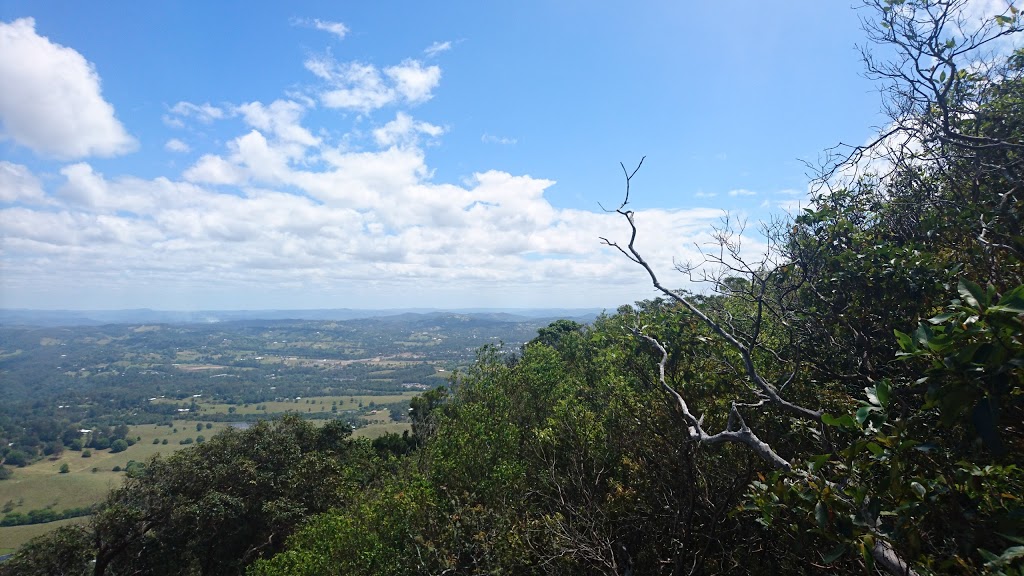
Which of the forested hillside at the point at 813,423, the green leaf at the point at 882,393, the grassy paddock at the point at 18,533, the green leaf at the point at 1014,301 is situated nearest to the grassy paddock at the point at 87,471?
the grassy paddock at the point at 18,533

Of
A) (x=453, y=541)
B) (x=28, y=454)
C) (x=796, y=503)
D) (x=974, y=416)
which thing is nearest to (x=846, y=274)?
(x=796, y=503)

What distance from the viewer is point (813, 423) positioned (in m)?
5.86

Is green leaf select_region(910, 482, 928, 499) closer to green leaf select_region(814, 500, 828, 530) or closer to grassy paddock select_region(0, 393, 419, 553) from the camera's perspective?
green leaf select_region(814, 500, 828, 530)

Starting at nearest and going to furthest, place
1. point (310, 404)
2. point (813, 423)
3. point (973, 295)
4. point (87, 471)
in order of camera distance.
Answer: point (973, 295) → point (813, 423) → point (87, 471) → point (310, 404)

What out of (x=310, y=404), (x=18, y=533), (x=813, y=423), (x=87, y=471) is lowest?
(x=310, y=404)

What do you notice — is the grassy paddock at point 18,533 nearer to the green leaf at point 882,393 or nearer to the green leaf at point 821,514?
the green leaf at point 821,514

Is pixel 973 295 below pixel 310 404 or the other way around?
the other way around

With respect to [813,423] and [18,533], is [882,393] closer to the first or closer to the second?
[813,423]

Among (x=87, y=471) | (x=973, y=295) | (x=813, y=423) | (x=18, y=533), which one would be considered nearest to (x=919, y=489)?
(x=973, y=295)

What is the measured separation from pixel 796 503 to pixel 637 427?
576 centimetres

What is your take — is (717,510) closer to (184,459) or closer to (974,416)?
(974,416)

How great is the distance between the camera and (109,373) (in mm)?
195125

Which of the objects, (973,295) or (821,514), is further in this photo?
(821,514)

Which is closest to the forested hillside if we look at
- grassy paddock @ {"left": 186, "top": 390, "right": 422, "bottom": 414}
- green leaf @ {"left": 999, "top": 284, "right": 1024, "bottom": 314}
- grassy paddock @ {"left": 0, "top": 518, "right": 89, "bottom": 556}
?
green leaf @ {"left": 999, "top": 284, "right": 1024, "bottom": 314}
